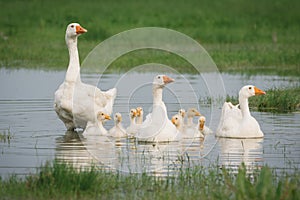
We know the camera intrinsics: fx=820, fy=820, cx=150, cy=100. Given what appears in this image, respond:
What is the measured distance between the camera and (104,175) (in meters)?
10.3

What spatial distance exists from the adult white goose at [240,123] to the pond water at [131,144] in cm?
16

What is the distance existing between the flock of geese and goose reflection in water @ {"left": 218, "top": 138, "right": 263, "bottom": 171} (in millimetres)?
315

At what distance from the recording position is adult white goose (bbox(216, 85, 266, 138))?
13.9 metres

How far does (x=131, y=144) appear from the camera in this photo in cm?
1366

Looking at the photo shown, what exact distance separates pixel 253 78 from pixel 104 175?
13.0 metres

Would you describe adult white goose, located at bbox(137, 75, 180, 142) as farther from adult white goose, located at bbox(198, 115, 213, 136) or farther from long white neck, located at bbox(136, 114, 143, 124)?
long white neck, located at bbox(136, 114, 143, 124)

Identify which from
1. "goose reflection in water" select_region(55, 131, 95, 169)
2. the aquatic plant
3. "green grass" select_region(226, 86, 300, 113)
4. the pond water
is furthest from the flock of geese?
"green grass" select_region(226, 86, 300, 113)

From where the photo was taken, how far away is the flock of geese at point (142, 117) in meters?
13.8

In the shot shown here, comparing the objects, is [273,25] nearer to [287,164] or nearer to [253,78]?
[253,78]

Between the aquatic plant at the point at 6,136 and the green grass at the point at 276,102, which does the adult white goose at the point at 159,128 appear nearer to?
the aquatic plant at the point at 6,136

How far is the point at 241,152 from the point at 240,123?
176cm

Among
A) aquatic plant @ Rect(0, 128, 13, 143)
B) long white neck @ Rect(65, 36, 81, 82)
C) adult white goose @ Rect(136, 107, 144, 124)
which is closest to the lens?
aquatic plant @ Rect(0, 128, 13, 143)

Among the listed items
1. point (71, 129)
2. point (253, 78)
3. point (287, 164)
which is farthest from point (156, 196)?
point (253, 78)

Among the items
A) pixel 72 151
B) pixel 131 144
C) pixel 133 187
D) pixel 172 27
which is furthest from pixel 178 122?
pixel 172 27
